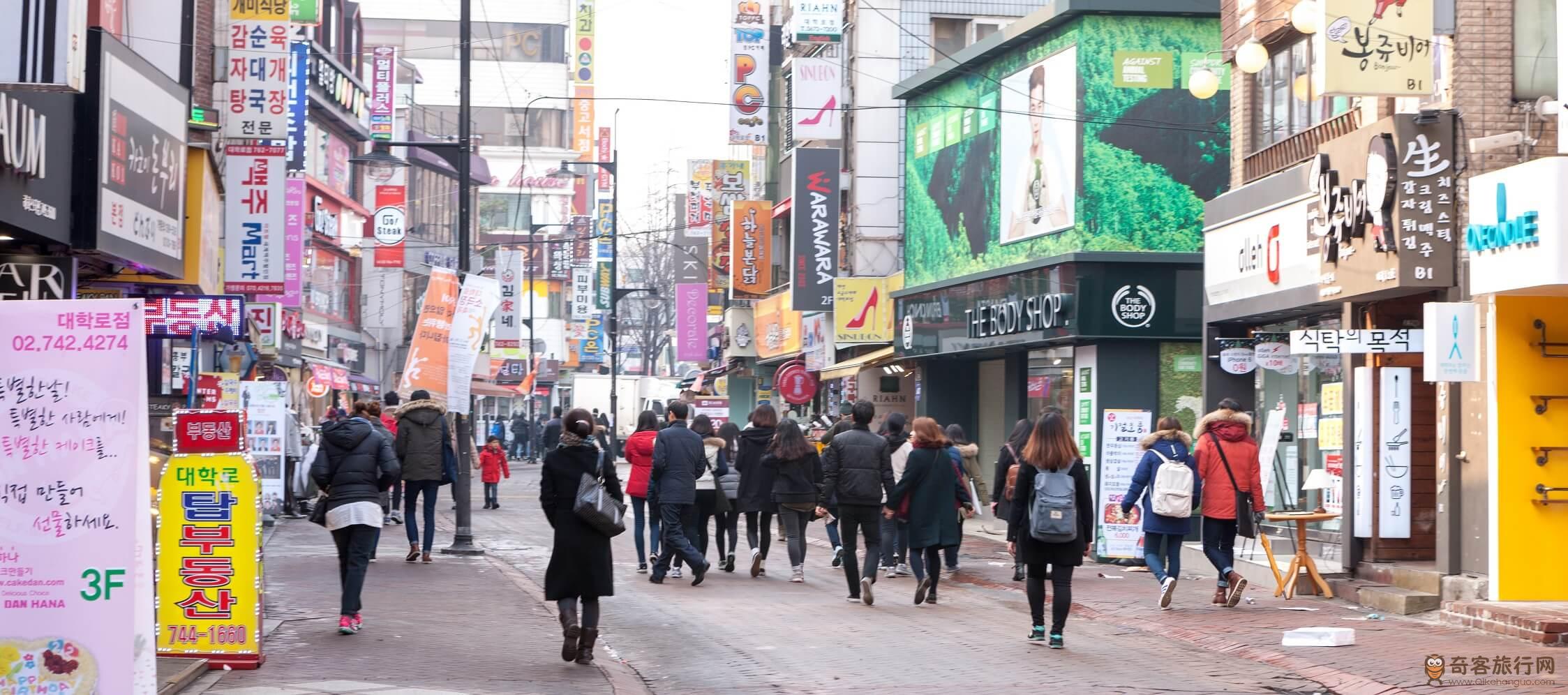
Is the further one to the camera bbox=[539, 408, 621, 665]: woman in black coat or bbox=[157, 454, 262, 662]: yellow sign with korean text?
bbox=[539, 408, 621, 665]: woman in black coat

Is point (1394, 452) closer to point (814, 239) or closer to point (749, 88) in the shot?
point (814, 239)

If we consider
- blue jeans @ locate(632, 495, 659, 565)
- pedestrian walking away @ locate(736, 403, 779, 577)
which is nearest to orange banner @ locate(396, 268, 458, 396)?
blue jeans @ locate(632, 495, 659, 565)

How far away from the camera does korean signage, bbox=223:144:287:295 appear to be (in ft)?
77.6

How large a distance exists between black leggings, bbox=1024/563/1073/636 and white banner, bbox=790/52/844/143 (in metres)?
25.2

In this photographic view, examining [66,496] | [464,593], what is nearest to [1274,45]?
[464,593]

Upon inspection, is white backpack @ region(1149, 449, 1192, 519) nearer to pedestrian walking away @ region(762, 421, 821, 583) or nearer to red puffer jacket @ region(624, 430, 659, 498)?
pedestrian walking away @ region(762, 421, 821, 583)

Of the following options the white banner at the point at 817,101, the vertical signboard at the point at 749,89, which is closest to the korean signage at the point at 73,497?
the white banner at the point at 817,101

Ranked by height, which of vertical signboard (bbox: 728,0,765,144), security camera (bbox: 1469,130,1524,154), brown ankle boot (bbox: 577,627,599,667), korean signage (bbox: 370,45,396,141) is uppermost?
korean signage (bbox: 370,45,396,141)

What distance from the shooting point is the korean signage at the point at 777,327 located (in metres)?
42.7

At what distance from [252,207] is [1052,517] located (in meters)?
14.7

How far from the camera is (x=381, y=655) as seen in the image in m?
11.7

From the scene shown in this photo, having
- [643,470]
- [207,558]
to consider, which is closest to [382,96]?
[643,470]

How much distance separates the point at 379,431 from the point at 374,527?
3.01 ft

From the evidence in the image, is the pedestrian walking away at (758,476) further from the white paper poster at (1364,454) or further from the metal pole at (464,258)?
the white paper poster at (1364,454)
